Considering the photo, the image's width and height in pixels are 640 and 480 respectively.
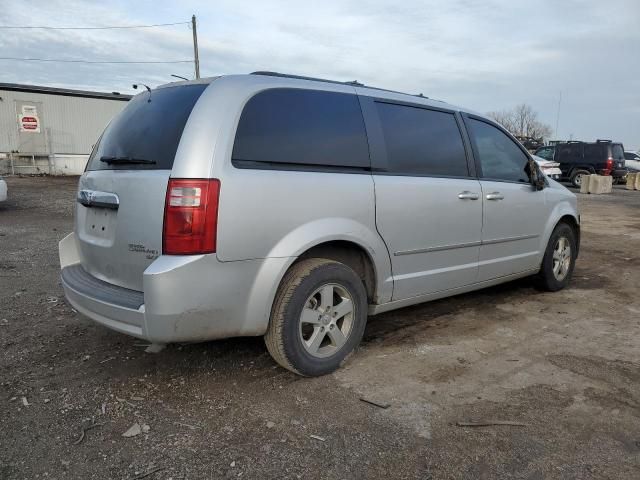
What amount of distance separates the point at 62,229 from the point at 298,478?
845 centimetres

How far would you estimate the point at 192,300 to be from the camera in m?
2.78

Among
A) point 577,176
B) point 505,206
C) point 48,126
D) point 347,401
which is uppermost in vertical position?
point 48,126

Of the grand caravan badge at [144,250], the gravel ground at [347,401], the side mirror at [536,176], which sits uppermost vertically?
the side mirror at [536,176]

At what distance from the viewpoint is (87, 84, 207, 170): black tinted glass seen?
2988 mm

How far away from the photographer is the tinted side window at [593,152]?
2258 centimetres

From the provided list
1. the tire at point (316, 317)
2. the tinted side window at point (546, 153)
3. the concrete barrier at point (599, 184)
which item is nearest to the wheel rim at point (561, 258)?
the tire at point (316, 317)

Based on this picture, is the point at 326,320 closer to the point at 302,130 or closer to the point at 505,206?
the point at 302,130

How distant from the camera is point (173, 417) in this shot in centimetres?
288

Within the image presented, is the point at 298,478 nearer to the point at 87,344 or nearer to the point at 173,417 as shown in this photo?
the point at 173,417

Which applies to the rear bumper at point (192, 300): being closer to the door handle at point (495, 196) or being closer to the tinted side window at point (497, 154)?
the door handle at point (495, 196)

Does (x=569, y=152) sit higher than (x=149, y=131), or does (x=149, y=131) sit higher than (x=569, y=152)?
(x=569, y=152)

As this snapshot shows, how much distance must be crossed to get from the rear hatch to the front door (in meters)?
2.54

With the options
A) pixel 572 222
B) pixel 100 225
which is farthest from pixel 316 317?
pixel 572 222

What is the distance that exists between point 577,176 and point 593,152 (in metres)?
1.18
